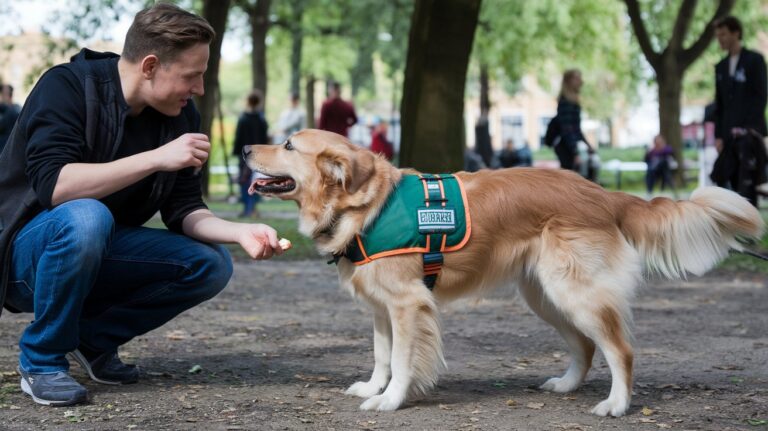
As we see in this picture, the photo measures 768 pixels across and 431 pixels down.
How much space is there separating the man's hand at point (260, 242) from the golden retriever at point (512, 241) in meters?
0.29

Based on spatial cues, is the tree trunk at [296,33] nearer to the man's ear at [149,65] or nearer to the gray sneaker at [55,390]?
the man's ear at [149,65]

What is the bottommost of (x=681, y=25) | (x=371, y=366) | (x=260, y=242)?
(x=371, y=366)

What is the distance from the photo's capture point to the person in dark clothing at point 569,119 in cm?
1266

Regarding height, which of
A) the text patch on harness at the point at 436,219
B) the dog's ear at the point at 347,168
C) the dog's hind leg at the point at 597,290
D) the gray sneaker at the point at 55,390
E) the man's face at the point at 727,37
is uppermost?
the man's face at the point at 727,37

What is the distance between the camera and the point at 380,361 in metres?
4.80

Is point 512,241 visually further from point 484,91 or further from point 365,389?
point 484,91

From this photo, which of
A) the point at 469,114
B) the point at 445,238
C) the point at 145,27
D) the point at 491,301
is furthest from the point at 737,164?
the point at 469,114

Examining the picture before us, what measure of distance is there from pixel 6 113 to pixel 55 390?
38.1ft

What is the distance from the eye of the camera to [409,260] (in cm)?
445

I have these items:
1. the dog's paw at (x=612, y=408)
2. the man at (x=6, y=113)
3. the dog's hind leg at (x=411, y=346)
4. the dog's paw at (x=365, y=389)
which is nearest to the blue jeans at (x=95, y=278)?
the dog's paw at (x=365, y=389)

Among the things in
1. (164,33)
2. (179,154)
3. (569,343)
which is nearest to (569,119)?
(569,343)

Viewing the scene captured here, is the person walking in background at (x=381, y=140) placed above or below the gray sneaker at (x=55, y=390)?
below

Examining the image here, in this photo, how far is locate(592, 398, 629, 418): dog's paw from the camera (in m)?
4.32

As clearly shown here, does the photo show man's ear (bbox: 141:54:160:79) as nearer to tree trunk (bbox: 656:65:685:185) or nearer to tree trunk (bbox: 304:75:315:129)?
tree trunk (bbox: 656:65:685:185)
